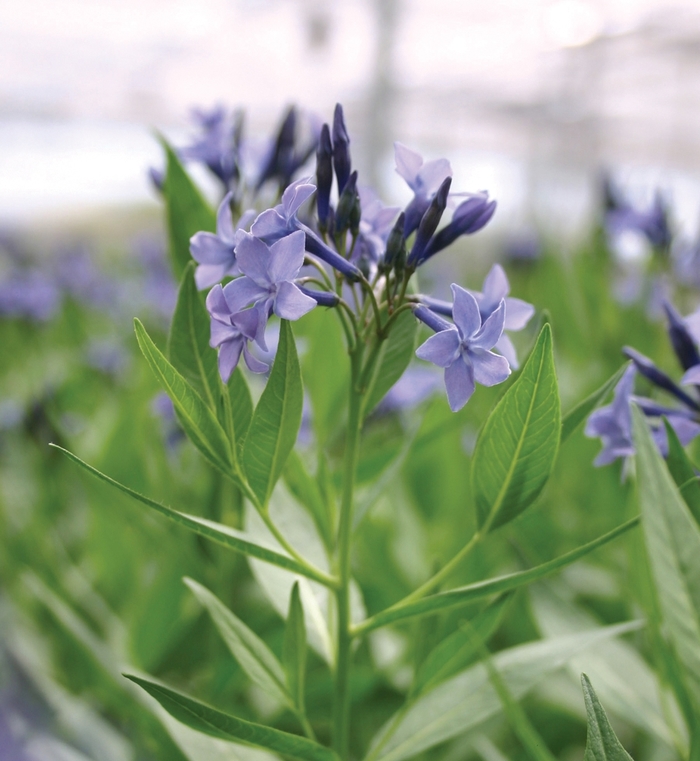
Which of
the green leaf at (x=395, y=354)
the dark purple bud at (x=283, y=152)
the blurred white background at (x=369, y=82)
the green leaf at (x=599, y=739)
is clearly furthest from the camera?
the blurred white background at (x=369, y=82)

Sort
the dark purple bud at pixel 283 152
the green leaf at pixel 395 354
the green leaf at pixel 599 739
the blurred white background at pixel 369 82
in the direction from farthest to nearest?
the blurred white background at pixel 369 82 → the dark purple bud at pixel 283 152 → the green leaf at pixel 395 354 → the green leaf at pixel 599 739

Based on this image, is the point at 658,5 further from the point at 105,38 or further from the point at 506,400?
the point at 506,400

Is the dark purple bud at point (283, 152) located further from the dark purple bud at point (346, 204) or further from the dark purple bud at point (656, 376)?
the dark purple bud at point (656, 376)

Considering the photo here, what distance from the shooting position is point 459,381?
14.2 inches

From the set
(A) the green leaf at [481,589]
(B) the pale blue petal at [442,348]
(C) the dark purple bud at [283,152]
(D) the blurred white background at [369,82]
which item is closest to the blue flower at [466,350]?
(B) the pale blue petal at [442,348]

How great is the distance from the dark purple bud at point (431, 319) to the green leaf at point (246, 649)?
0.65 feet

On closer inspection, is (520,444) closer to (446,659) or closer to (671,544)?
(671,544)

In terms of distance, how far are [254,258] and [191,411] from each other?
0.28 ft

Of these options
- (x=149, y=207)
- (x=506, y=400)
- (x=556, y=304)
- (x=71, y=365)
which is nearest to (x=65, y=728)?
(x=506, y=400)

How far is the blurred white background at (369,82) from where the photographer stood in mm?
4254

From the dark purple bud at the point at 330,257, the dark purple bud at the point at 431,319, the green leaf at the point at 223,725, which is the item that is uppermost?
the dark purple bud at the point at 330,257

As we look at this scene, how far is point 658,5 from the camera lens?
161 inches

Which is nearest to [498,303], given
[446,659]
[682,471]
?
[682,471]

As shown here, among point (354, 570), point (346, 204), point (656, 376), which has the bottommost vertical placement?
point (354, 570)
